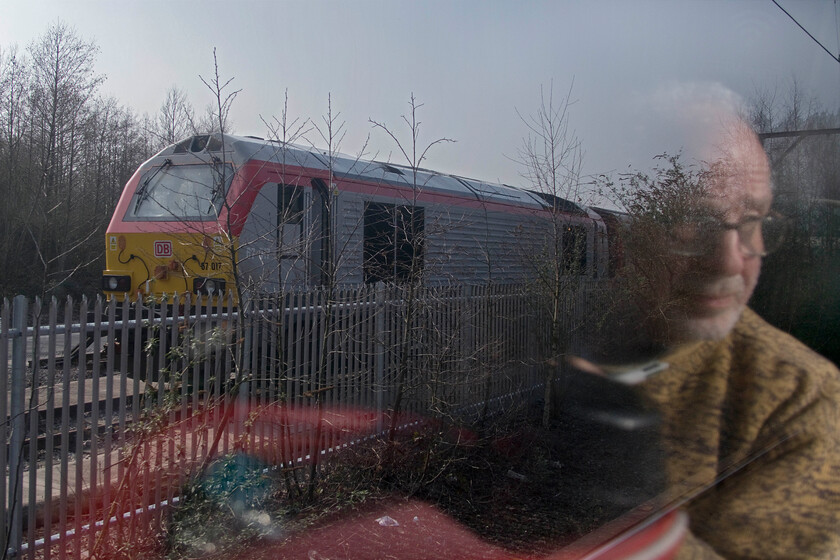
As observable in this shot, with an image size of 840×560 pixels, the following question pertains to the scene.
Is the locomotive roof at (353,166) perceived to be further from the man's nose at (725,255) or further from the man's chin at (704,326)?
the man's chin at (704,326)

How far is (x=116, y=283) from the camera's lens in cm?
788

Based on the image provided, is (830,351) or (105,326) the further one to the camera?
(830,351)

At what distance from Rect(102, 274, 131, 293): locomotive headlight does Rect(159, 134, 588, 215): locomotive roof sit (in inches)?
64.7

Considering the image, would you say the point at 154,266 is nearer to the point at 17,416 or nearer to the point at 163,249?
the point at 163,249

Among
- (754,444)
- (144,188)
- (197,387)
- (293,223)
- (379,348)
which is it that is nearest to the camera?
(197,387)

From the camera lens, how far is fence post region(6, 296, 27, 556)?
3.75 m

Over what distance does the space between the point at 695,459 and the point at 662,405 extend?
4.63ft

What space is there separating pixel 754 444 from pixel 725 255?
117 inches

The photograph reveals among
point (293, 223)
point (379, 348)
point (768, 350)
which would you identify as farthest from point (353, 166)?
point (768, 350)

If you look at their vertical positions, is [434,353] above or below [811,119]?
below

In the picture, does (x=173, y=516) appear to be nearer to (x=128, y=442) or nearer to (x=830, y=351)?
(x=128, y=442)

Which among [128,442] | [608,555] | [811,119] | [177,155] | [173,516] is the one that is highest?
[811,119]

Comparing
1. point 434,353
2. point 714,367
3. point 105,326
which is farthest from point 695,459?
point 105,326

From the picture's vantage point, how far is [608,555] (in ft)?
15.4
